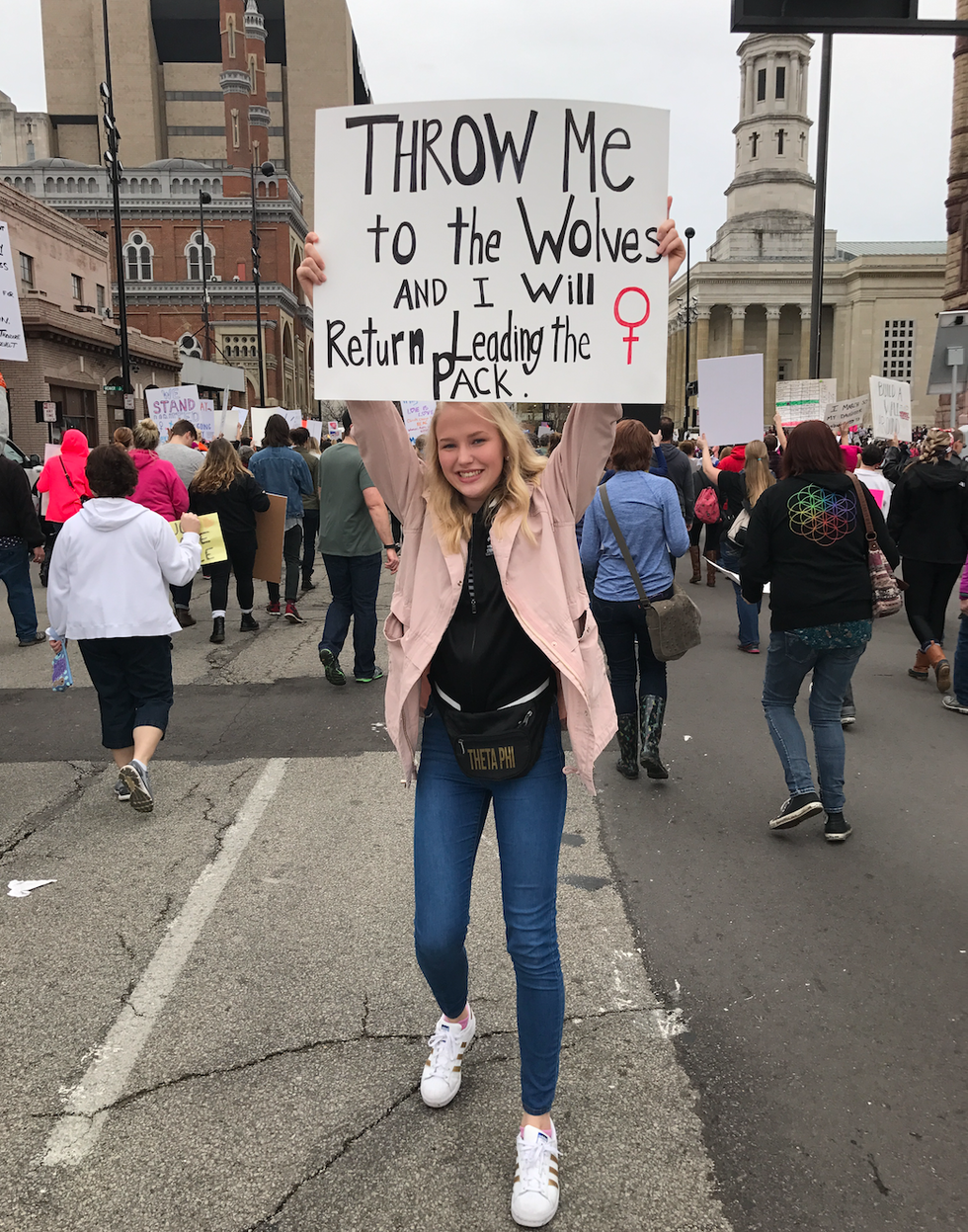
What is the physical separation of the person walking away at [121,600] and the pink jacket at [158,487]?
4.34m

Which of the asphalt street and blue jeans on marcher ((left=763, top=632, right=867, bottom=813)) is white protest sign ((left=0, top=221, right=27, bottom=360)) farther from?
blue jeans on marcher ((left=763, top=632, right=867, bottom=813))

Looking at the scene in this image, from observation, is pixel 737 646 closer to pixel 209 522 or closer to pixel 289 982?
pixel 209 522

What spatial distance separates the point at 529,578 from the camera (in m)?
2.48

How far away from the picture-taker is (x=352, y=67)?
87812 mm

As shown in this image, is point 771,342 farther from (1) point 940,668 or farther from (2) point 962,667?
(2) point 962,667

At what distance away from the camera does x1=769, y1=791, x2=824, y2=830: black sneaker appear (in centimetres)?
466

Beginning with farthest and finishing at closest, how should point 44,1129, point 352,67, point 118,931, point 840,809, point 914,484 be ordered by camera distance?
point 352,67
point 914,484
point 840,809
point 118,931
point 44,1129

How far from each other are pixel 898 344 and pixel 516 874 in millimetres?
104543

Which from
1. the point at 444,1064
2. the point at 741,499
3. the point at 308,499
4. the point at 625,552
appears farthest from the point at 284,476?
the point at 444,1064

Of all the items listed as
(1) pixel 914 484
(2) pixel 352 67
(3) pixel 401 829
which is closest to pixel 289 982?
(3) pixel 401 829

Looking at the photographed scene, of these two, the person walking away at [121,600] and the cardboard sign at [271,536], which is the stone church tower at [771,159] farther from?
the person walking away at [121,600]

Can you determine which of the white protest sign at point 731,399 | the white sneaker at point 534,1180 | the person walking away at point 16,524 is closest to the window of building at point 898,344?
the white protest sign at point 731,399

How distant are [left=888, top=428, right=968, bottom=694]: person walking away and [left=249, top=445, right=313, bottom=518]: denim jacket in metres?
6.03

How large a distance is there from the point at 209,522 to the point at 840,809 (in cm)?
573
